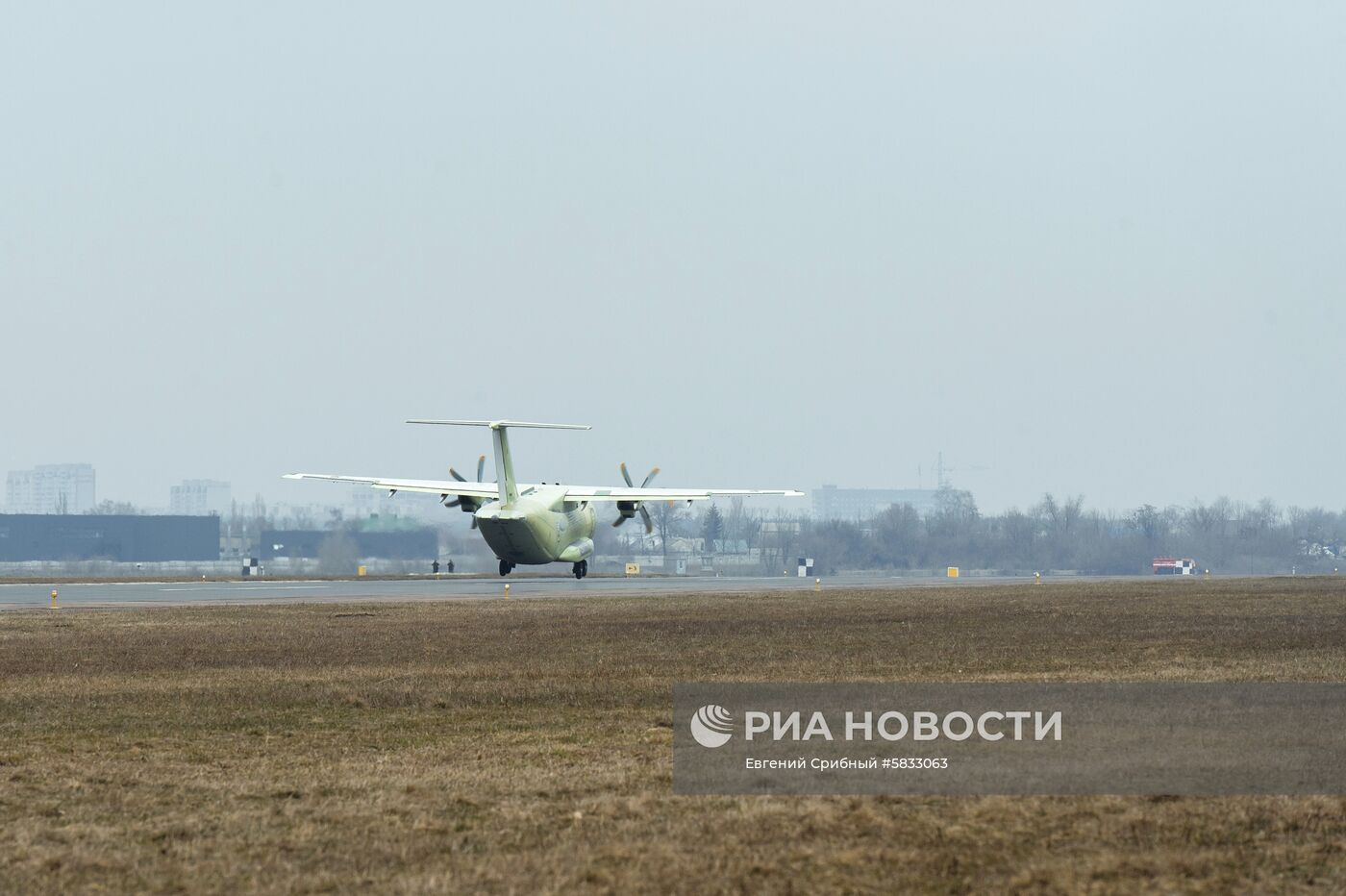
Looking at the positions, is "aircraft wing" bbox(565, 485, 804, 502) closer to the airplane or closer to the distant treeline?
the airplane

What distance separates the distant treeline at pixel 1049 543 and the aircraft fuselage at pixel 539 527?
238ft

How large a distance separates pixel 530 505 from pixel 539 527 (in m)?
1.00

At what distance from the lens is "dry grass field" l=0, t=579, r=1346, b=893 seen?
9547 millimetres

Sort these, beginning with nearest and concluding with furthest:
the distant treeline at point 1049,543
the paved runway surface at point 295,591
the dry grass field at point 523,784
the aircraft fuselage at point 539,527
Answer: the dry grass field at point 523,784 → the paved runway surface at point 295,591 → the aircraft fuselage at point 539,527 → the distant treeline at point 1049,543

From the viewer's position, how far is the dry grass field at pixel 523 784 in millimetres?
9547

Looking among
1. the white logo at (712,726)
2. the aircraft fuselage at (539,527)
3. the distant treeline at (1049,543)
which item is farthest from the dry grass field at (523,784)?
the distant treeline at (1049,543)

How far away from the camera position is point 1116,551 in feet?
499

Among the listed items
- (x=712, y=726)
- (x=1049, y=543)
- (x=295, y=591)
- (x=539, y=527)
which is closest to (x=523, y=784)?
(x=712, y=726)

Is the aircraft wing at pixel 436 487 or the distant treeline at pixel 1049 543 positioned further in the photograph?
the distant treeline at pixel 1049 543

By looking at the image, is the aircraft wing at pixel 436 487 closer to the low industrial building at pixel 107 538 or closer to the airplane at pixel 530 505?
the airplane at pixel 530 505

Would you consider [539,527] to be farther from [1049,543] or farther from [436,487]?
[1049,543]

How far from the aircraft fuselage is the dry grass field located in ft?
91.2

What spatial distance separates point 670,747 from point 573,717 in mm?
3075

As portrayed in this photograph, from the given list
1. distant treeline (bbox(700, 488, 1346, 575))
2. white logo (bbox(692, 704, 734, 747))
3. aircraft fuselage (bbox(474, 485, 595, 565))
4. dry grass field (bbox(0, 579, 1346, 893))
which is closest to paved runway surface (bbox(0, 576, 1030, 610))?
aircraft fuselage (bbox(474, 485, 595, 565))
